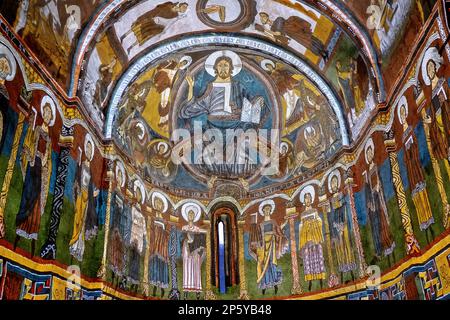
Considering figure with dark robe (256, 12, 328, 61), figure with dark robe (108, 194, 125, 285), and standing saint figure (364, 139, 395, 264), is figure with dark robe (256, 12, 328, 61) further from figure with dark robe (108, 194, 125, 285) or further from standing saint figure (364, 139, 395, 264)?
figure with dark robe (108, 194, 125, 285)

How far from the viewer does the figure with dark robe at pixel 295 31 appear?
47.9 feet

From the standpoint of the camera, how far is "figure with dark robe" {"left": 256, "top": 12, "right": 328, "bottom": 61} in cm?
1459

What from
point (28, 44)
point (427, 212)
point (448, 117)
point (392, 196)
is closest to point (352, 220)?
point (392, 196)

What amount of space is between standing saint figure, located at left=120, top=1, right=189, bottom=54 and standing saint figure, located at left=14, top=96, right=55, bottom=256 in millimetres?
4890

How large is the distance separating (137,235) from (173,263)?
2290mm

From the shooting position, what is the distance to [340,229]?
14516 mm

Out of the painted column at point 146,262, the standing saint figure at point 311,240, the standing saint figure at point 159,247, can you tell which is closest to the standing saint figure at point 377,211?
the standing saint figure at point 311,240

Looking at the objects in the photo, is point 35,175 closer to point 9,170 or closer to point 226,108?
point 9,170

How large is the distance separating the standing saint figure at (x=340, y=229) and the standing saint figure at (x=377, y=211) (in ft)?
4.58

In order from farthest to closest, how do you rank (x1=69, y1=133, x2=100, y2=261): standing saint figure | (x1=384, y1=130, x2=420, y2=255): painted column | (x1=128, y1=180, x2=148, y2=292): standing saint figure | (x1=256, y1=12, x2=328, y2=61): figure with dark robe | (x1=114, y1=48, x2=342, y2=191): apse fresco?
(x1=114, y1=48, x2=342, y2=191): apse fresco, (x1=256, y1=12, x2=328, y2=61): figure with dark robe, (x1=128, y1=180, x2=148, y2=292): standing saint figure, (x1=69, y1=133, x2=100, y2=261): standing saint figure, (x1=384, y1=130, x2=420, y2=255): painted column

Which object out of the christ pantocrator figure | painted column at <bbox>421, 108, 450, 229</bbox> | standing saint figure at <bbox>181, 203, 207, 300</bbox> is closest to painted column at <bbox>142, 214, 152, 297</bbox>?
standing saint figure at <bbox>181, 203, 207, 300</bbox>

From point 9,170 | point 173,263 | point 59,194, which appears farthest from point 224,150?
point 9,170
